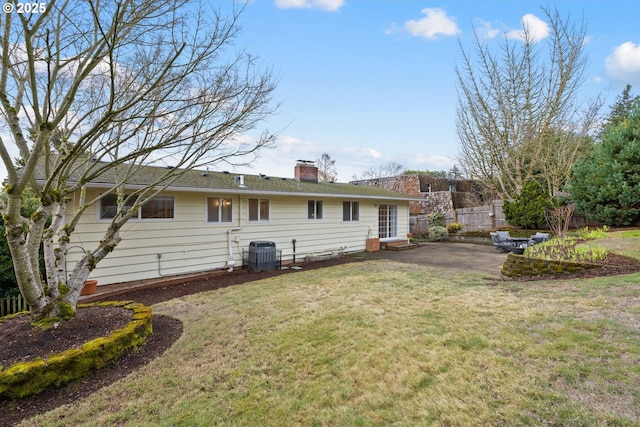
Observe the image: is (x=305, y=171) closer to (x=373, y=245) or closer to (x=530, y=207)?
(x=373, y=245)

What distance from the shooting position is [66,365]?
3213 mm

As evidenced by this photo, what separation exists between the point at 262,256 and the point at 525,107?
55.1ft

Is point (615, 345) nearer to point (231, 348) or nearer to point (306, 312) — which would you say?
point (306, 312)

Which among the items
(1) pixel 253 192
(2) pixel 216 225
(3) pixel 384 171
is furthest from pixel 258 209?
(3) pixel 384 171

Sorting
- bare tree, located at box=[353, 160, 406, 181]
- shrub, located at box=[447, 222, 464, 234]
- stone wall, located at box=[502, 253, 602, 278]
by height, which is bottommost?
stone wall, located at box=[502, 253, 602, 278]

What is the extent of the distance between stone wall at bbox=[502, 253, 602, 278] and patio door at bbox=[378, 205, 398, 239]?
705cm

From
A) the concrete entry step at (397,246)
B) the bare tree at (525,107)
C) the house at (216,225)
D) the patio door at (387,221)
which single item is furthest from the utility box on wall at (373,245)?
the bare tree at (525,107)

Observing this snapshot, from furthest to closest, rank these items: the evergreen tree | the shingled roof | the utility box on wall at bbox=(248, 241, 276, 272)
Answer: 1. the evergreen tree
2. the utility box on wall at bbox=(248, 241, 276, 272)
3. the shingled roof

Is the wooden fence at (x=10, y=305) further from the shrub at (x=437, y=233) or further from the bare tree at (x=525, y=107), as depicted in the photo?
the bare tree at (x=525, y=107)

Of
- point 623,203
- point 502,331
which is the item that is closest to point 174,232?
point 502,331

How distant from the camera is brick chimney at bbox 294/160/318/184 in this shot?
43.8 ft

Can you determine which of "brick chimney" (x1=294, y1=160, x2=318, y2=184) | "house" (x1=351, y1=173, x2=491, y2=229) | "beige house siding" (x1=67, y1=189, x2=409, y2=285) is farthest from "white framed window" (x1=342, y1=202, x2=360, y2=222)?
"house" (x1=351, y1=173, x2=491, y2=229)

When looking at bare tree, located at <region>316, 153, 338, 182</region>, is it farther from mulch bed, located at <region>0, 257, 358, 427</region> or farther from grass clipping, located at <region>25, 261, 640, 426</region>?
mulch bed, located at <region>0, 257, 358, 427</region>

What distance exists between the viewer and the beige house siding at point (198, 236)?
280 inches
